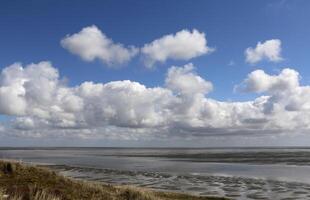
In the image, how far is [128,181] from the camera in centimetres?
4441

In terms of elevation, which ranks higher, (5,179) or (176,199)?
(5,179)

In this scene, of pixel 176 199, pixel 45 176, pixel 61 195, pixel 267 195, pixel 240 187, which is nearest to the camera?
pixel 61 195

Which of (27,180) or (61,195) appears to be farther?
(27,180)

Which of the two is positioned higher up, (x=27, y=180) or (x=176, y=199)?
(x=27, y=180)

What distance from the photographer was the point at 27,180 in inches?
770

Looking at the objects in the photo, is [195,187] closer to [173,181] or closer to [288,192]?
[173,181]

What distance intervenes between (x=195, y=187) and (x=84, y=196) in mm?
22177

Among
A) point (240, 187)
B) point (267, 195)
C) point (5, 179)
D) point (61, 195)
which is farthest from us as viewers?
point (240, 187)

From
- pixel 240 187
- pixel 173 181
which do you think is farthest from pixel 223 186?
pixel 173 181

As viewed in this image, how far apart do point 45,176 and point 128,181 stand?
24223 millimetres

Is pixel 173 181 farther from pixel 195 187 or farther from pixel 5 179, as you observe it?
pixel 5 179

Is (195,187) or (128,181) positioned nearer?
(195,187)

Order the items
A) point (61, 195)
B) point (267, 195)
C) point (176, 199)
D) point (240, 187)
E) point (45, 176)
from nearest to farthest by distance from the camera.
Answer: point (61, 195) < point (45, 176) < point (176, 199) < point (267, 195) < point (240, 187)

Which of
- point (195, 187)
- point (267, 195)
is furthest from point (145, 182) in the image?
point (267, 195)
